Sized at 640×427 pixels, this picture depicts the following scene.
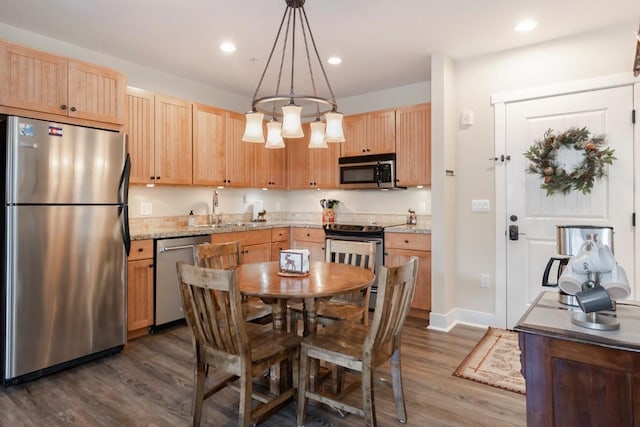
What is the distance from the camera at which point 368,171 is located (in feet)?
14.8

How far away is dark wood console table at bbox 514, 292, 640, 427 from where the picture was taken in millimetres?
1147

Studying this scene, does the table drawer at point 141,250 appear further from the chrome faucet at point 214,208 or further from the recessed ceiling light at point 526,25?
the recessed ceiling light at point 526,25

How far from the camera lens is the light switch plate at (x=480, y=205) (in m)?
3.66

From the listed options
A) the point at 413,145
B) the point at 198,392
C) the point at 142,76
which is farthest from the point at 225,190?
the point at 198,392

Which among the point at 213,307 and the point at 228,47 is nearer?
the point at 213,307

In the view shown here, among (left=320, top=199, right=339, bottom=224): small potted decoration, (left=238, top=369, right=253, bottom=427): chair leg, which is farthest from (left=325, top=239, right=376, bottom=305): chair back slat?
(left=320, top=199, right=339, bottom=224): small potted decoration

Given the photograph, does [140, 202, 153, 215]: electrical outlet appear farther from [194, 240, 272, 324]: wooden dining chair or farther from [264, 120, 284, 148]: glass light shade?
[264, 120, 284, 148]: glass light shade

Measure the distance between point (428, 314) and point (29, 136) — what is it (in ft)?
12.1

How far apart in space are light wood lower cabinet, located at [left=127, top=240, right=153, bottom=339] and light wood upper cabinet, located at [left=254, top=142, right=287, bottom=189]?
1.86m

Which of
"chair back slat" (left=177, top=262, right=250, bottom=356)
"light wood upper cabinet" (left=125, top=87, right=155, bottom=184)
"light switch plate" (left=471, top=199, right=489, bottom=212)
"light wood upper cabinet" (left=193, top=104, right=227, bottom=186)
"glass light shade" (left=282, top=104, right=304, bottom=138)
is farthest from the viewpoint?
"light wood upper cabinet" (left=193, top=104, right=227, bottom=186)

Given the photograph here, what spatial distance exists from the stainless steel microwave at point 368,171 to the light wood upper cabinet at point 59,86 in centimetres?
252

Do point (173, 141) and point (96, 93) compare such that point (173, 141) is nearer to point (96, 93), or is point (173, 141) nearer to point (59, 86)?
point (96, 93)

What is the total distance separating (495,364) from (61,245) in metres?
3.24

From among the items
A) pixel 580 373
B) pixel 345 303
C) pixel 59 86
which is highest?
pixel 59 86
